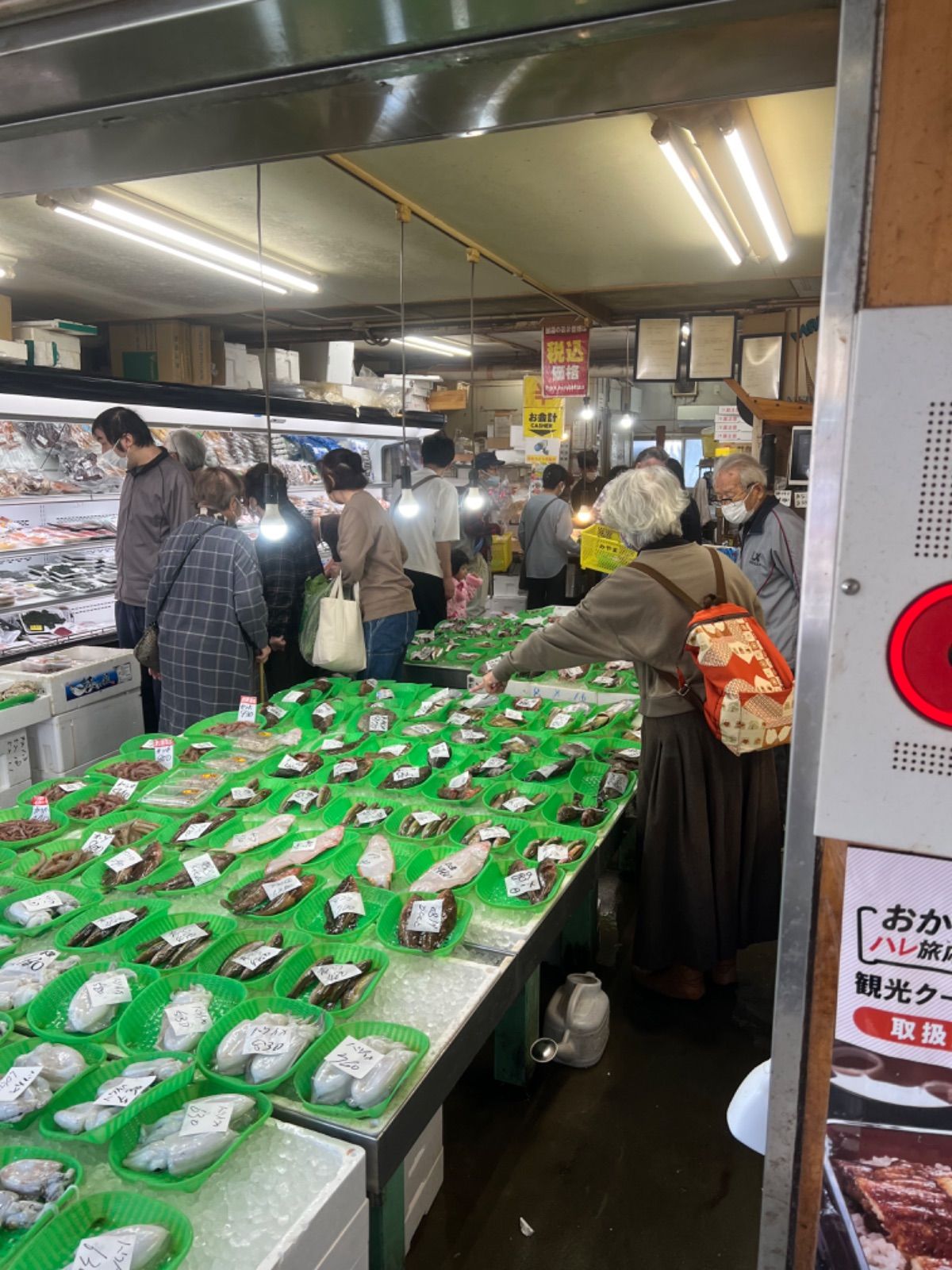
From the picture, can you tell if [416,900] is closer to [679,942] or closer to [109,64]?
[679,942]

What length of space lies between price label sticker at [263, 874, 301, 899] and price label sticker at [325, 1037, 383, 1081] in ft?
2.25

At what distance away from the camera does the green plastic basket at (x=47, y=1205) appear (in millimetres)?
1392

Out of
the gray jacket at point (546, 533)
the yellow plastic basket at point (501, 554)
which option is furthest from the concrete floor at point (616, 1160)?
the yellow plastic basket at point (501, 554)

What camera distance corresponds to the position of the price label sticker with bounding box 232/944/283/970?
7.07 feet

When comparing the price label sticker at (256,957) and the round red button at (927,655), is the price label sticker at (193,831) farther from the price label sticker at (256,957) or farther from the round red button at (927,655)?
the round red button at (927,655)

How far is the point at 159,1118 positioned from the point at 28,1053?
376mm

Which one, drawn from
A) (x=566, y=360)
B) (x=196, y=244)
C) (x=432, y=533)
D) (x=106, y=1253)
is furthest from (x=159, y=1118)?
(x=566, y=360)

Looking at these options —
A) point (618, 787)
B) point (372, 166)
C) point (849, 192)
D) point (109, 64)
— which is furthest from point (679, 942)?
point (372, 166)

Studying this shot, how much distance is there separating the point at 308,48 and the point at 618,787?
260 cm

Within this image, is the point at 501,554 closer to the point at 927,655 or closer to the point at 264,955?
the point at 264,955

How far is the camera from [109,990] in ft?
6.66

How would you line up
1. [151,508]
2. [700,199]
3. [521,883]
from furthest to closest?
[151,508], [700,199], [521,883]

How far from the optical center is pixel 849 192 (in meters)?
1.12

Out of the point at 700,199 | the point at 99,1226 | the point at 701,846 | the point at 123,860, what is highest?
the point at 700,199
